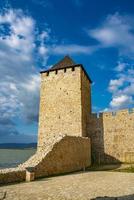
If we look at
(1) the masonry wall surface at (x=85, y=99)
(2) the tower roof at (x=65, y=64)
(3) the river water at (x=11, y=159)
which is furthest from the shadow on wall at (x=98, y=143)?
(3) the river water at (x=11, y=159)

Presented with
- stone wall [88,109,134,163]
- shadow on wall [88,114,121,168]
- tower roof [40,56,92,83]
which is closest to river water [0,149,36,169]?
shadow on wall [88,114,121,168]

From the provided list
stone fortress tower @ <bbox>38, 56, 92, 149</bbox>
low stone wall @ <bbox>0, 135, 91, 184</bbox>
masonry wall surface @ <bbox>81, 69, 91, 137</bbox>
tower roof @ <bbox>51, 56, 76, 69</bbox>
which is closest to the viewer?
low stone wall @ <bbox>0, 135, 91, 184</bbox>

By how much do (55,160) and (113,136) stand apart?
722 cm

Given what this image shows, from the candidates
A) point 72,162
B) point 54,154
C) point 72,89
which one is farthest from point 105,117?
point 54,154

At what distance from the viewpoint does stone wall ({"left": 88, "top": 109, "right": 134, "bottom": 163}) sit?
16.6 m

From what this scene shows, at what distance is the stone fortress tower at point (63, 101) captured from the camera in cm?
1706

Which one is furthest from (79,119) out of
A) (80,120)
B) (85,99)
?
(85,99)

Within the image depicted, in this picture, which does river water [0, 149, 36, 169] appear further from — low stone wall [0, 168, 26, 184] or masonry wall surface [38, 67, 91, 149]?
low stone wall [0, 168, 26, 184]

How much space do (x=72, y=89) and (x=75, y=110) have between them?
5.72 feet

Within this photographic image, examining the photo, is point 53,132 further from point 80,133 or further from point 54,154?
point 54,154

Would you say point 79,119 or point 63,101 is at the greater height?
point 63,101

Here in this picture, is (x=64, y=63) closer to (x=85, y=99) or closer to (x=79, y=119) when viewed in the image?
(x=85, y=99)

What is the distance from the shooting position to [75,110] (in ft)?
56.3

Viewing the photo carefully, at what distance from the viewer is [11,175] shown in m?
8.53
